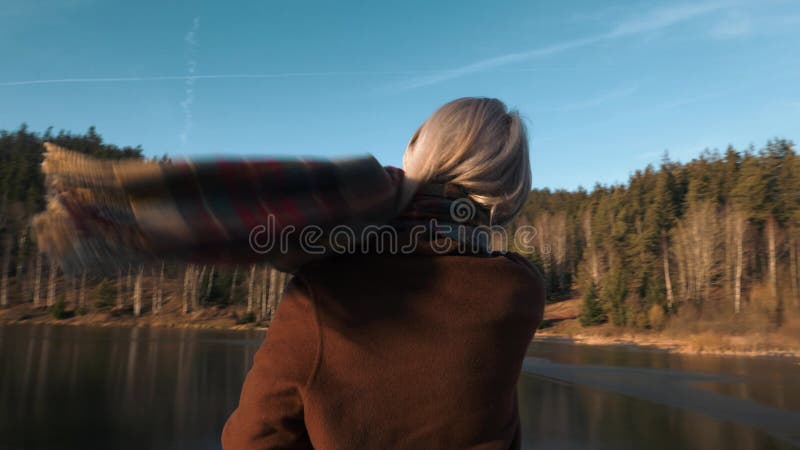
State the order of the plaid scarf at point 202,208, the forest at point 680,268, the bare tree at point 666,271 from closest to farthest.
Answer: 1. the plaid scarf at point 202,208
2. the forest at point 680,268
3. the bare tree at point 666,271

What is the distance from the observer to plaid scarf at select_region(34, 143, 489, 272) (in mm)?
458

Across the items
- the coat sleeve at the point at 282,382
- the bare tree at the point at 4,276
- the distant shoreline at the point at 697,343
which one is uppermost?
the coat sleeve at the point at 282,382

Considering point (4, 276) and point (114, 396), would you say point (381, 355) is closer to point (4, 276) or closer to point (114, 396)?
point (114, 396)

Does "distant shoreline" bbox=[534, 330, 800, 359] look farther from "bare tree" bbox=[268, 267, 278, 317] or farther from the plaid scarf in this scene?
the plaid scarf

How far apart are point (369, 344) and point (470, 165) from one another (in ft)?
0.88

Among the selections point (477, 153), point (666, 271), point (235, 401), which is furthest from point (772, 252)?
point (477, 153)

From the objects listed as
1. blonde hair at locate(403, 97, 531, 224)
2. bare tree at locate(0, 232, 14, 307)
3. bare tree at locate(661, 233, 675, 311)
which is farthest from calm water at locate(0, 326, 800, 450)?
bare tree at locate(0, 232, 14, 307)

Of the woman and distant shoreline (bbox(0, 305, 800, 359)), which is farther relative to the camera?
distant shoreline (bbox(0, 305, 800, 359))

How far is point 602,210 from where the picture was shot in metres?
48.8

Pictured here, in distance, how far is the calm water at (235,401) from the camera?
29.5ft

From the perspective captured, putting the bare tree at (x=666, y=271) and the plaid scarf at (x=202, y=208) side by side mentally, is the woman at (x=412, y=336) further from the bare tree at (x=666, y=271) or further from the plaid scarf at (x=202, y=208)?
the bare tree at (x=666, y=271)
